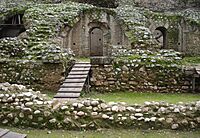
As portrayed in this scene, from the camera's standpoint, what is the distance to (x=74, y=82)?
1000cm

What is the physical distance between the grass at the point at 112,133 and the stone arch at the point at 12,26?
52.3ft

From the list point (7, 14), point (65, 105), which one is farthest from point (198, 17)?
point (65, 105)

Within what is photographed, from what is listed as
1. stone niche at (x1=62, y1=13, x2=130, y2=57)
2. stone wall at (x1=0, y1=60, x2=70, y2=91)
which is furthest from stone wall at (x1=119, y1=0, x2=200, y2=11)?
stone wall at (x1=0, y1=60, x2=70, y2=91)

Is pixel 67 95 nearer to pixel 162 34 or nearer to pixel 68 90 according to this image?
pixel 68 90

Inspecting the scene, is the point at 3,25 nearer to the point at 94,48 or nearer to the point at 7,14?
the point at 7,14

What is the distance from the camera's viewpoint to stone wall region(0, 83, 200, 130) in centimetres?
712

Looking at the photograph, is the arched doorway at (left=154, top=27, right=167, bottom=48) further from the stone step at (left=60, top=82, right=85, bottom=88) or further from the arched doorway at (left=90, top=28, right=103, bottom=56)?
the stone step at (left=60, top=82, right=85, bottom=88)

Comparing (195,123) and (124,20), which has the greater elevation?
(124,20)

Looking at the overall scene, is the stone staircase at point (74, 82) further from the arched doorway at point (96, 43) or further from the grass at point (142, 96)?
the arched doorway at point (96, 43)

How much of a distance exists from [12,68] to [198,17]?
15.7m

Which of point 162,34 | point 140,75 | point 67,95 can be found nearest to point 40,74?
point 67,95

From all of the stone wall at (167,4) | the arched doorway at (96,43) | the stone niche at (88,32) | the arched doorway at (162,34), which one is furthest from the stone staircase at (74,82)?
the stone wall at (167,4)

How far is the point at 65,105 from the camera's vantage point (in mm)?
7289

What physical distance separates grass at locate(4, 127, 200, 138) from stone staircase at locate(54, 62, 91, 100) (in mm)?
1387
